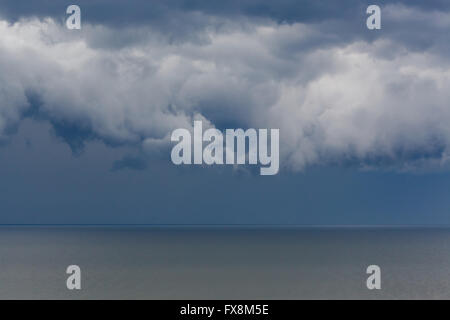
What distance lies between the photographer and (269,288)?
195 ft

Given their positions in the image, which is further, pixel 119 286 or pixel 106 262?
pixel 106 262

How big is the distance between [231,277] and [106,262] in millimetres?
31333

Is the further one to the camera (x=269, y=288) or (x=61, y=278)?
(x=61, y=278)
